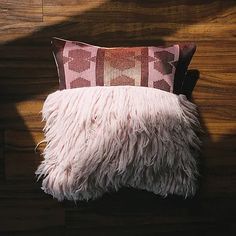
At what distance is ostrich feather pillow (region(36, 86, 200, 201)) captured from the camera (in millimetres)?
1156

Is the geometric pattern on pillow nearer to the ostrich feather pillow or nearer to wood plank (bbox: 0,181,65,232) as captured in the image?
the ostrich feather pillow

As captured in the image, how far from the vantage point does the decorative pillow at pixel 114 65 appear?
120 cm

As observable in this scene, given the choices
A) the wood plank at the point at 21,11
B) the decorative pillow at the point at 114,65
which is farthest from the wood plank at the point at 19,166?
the wood plank at the point at 21,11

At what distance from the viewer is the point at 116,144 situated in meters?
1.16

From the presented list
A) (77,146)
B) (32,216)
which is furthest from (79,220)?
(77,146)

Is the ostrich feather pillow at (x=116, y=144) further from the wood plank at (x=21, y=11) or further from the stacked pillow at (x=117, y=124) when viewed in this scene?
the wood plank at (x=21, y=11)

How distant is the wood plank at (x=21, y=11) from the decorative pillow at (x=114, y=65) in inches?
4.9

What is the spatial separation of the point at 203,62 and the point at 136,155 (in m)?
0.39

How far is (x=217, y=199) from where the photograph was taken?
1.30m

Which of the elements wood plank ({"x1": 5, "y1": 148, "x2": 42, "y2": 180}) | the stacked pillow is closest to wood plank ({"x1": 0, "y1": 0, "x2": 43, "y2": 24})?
the stacked pillow

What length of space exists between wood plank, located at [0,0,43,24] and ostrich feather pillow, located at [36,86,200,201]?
26 centimetres

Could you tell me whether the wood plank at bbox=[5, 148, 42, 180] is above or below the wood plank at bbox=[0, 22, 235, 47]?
below

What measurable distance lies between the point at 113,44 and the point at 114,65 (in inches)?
4.9

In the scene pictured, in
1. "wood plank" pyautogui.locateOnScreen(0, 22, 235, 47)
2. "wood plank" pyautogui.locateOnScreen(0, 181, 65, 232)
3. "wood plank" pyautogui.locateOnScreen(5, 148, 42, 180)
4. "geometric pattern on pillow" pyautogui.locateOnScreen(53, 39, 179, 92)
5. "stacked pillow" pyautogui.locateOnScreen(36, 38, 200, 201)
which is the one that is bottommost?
"wood plank" pyautogui.locateOnScreen(0, 181, 65, 232)
